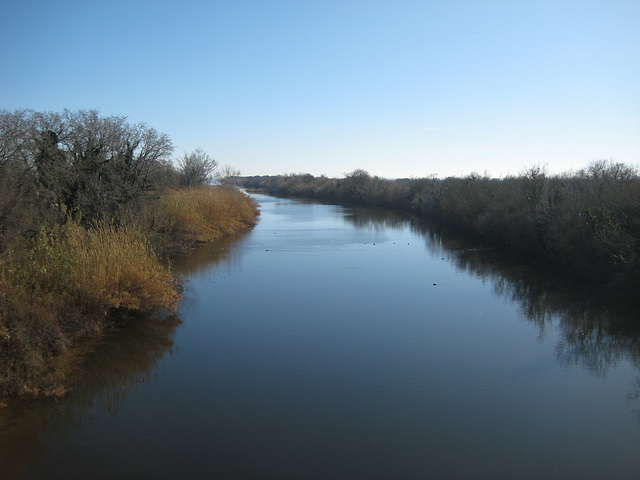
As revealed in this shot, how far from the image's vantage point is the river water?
4523mm

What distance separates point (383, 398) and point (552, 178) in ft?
52.2

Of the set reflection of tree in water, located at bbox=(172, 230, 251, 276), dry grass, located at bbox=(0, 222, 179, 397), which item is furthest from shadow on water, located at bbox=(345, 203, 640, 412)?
reflection of tree in water, located at bbox=(172, 230, 251, 276)

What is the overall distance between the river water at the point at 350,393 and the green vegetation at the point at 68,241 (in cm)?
54

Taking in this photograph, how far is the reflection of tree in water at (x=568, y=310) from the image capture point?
7.48 m

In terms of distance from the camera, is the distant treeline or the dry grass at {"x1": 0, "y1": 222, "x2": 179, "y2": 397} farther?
the distant treeline

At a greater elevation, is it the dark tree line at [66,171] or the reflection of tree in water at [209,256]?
the dark tree line at [66,171]

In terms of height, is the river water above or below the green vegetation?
below

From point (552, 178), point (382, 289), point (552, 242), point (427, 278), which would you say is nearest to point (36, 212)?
point (382, 289)

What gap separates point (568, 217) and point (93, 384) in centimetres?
1276

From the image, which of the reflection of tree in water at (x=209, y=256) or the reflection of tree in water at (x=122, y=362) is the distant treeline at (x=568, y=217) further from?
the reflection of tree in water at (x=209, y=256)

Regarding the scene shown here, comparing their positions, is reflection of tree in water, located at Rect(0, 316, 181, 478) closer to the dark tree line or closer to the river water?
the river water

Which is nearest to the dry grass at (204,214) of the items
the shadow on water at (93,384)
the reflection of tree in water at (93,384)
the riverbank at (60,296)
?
the riverbank at (60,296)

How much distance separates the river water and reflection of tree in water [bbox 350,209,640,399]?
0.19 ft

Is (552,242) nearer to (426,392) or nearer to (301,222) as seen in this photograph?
(426,392)
